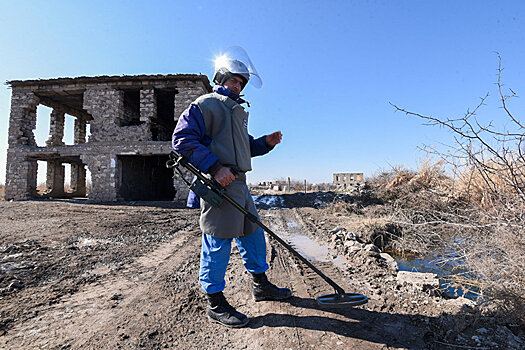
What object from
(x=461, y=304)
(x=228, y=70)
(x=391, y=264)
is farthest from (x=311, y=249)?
(x=228, y=70)

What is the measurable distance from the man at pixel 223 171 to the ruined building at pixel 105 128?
377 inches

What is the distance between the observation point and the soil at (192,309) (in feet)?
5.43

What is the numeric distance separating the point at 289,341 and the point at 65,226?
589cm

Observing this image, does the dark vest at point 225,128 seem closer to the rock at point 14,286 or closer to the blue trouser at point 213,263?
the blue trouser at point 213,263

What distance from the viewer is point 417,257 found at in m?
4.23

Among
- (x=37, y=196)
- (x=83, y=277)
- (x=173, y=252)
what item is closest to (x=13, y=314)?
(x=83, y=277)

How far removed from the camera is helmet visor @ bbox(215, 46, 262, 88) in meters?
2.26

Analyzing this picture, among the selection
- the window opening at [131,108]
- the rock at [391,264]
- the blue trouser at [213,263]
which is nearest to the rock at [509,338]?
the rock at [391,264]

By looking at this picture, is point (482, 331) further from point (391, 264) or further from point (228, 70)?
point (228, 70)

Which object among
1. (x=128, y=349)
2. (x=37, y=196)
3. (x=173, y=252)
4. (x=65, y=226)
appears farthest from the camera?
(x=37, y=196)

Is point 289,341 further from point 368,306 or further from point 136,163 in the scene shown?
point 136,163

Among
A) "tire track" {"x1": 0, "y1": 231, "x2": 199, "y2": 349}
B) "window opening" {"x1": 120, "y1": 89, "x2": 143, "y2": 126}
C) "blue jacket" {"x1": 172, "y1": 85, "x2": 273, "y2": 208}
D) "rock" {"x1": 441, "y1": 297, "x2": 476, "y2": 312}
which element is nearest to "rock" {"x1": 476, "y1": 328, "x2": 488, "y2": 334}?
"rock" {"x1": 441, "y1": 297, "x2": 476, "y2": 312}

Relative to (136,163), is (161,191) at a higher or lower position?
lower

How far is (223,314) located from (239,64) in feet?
7.36
